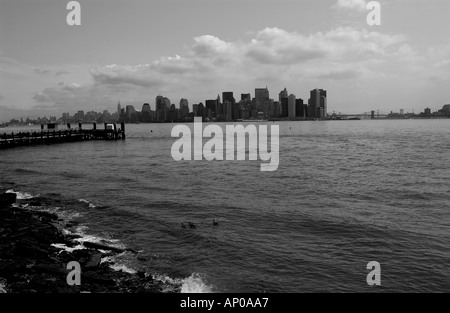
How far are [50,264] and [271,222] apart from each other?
12806 millimetres

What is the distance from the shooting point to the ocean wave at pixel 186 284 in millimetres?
14363

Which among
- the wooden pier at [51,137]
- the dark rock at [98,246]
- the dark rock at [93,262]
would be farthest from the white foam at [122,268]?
the wooden pier at [51,137]

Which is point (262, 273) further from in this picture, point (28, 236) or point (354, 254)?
point (28, 236)

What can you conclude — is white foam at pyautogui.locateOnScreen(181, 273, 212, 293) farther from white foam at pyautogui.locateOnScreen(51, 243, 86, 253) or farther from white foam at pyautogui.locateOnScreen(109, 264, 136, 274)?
white foam at pyautogui.locateOnScreen(51, 243, 86, 253)

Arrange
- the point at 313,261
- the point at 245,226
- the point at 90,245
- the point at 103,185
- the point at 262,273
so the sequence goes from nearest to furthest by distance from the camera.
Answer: the point at 262,273 → the point at 313,261 → the point at 90,245 → the point at 245,226 → the point at 103,185

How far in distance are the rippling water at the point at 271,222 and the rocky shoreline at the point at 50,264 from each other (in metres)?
1.28

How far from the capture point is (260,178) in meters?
40.5

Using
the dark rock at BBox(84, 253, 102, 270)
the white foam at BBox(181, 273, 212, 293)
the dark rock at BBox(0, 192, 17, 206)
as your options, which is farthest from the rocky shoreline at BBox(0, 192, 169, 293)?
the dark rock at BBox(0, 192, 17, 206)

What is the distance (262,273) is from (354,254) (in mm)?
5093

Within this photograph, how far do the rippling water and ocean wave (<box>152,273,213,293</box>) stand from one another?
42mm

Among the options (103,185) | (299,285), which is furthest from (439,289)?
(103,185)

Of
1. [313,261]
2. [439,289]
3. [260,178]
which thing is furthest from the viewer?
[260,178]

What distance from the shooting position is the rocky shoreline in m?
13.7

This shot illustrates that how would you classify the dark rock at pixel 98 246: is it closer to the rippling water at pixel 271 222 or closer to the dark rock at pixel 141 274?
the rippling water at pixel 271 222
